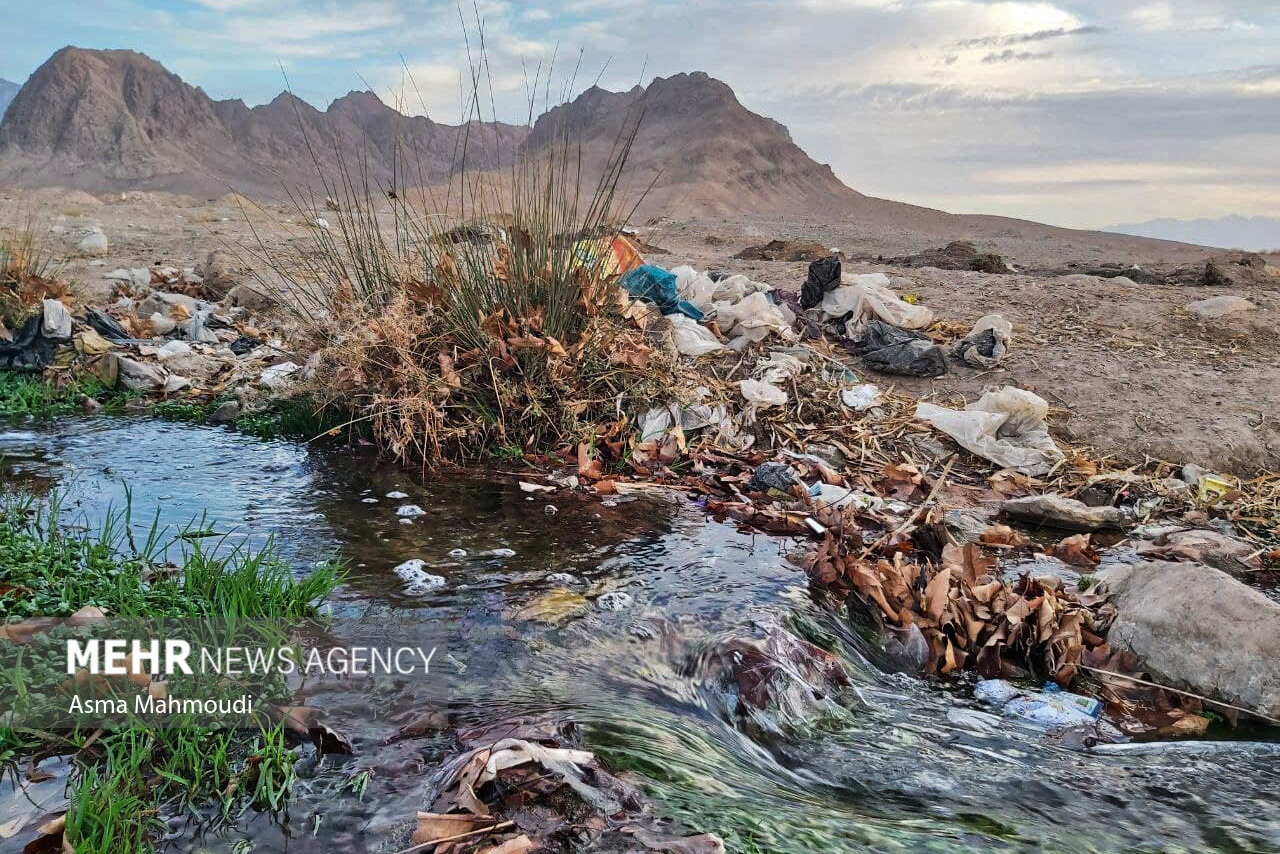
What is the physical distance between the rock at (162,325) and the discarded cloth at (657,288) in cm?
392

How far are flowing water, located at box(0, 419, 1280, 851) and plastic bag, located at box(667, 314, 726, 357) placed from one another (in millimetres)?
1927

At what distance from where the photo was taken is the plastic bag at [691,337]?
5918 mm

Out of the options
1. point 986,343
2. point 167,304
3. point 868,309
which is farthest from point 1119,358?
point 167,304

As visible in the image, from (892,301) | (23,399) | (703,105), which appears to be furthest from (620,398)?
(703,105)

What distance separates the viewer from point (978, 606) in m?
3.05

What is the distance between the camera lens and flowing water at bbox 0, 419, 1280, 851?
1898mm

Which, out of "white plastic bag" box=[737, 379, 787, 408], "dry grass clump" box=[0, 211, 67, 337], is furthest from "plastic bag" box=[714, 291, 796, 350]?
"dry grass clump" box=[0, 211, 67, 337]

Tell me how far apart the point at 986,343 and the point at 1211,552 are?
2.88 metres

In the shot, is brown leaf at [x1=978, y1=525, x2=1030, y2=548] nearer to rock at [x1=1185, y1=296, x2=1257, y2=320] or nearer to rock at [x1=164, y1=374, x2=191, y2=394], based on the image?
rock at [x1=1185, y1=296, x2=1257, y2=320]

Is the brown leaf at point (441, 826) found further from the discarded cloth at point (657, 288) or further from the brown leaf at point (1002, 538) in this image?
the discarded cloth at point (657, 288)

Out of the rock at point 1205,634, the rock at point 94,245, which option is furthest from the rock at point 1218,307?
the rock at point 94,245

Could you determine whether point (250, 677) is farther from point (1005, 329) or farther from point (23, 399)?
point (1005, 329)

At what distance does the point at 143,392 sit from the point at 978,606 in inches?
208

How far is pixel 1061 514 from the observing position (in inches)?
177
